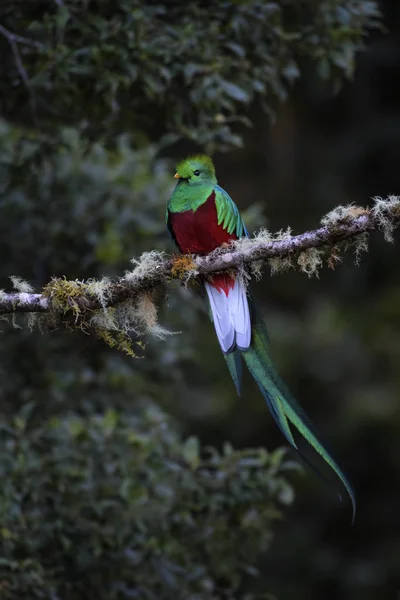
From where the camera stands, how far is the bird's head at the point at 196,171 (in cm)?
362

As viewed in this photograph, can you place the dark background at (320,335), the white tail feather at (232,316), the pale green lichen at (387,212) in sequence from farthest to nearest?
the dark background at (320,335) → the white tail feather at (232,316) → the pale green lichen at (387,212)

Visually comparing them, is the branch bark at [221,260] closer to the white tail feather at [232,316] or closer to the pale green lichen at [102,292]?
the pale green lichen at [102,292]

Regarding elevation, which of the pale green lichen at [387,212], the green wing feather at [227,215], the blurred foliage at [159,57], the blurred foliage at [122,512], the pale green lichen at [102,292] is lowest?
the blurred foliage at [122,512]

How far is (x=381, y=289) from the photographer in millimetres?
9469

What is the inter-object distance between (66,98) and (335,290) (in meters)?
5.63

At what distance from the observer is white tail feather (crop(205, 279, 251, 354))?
3311mm

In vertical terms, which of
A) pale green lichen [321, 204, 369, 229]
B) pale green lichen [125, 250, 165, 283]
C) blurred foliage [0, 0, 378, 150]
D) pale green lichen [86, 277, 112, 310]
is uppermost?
blurred foliage [0, 0, 378, 150]

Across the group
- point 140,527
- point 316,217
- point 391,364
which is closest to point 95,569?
point 140,527

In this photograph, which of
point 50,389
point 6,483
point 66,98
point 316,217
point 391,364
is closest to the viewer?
point 6,483

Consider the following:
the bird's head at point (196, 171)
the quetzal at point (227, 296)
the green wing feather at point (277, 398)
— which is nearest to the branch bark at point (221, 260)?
the quetzal at point (227, 296)

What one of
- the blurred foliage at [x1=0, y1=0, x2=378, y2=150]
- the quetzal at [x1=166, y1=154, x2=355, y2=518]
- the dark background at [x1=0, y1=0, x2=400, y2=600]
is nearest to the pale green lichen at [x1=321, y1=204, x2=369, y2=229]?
the quetzal at [x1=166, y1=154, x2=355, y2=518]

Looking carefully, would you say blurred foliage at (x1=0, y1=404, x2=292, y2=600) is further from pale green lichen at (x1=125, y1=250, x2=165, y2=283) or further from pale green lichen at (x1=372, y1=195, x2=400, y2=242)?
pale green lichen at (x1=372, y1=195, x2=400, y2=242)

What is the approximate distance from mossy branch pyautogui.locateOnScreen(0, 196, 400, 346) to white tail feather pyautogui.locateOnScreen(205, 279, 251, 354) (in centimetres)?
16

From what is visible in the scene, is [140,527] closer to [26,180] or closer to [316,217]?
[26,180]
